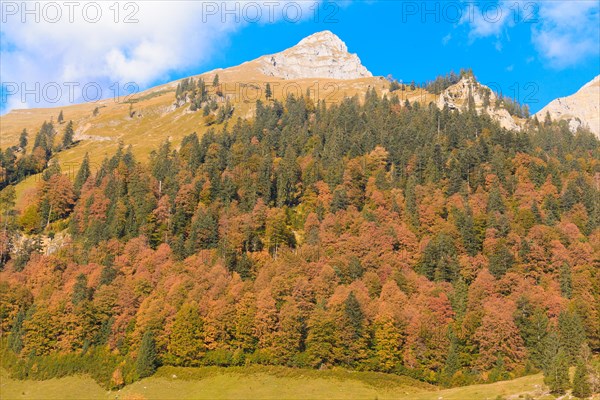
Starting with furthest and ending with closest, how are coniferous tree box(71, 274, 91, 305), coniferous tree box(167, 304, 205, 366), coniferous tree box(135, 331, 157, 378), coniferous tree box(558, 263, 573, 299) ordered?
coniferous tree box(71, 274, 91, 305)
coniferous tree box(558, 263, 573, 299)
coniferous tree box(167, 304, 205, 366)
coniferous tree box(135, 331, 157, 378)

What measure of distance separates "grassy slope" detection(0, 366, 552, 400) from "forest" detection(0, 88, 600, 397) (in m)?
2.58

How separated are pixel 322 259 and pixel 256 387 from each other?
37.2m

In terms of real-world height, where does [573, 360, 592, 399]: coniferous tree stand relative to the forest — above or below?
below

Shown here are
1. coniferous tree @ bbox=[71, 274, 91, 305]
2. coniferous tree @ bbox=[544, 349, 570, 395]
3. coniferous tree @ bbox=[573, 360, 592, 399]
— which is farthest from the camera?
coniferous tree @ bbox=[71, 274, 91, 305]

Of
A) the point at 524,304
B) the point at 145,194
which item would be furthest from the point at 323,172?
the point at 524,304

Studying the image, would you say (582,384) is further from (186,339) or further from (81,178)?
(81,178)

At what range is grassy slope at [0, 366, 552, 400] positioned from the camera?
233 ft

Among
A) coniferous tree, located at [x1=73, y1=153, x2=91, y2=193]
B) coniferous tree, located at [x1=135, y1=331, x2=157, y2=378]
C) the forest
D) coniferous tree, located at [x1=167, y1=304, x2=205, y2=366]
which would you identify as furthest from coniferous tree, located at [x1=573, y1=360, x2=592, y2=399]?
coniferous tree, located at [x1=73, y1=153, x2=91, y2=193]

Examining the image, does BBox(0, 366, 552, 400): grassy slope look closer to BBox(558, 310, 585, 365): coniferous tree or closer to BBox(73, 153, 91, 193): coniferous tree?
BBox(558, 310, 585, 365): coniferous tree

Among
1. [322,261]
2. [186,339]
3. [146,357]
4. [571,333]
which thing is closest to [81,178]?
[146,357]

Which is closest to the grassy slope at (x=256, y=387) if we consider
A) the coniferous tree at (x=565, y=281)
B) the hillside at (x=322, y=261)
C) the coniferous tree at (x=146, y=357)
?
the hillside at (x=322, y=261)

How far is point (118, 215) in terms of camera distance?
132000 mm

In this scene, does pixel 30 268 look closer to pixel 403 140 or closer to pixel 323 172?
pixel 323 172

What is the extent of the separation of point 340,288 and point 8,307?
74978mm
